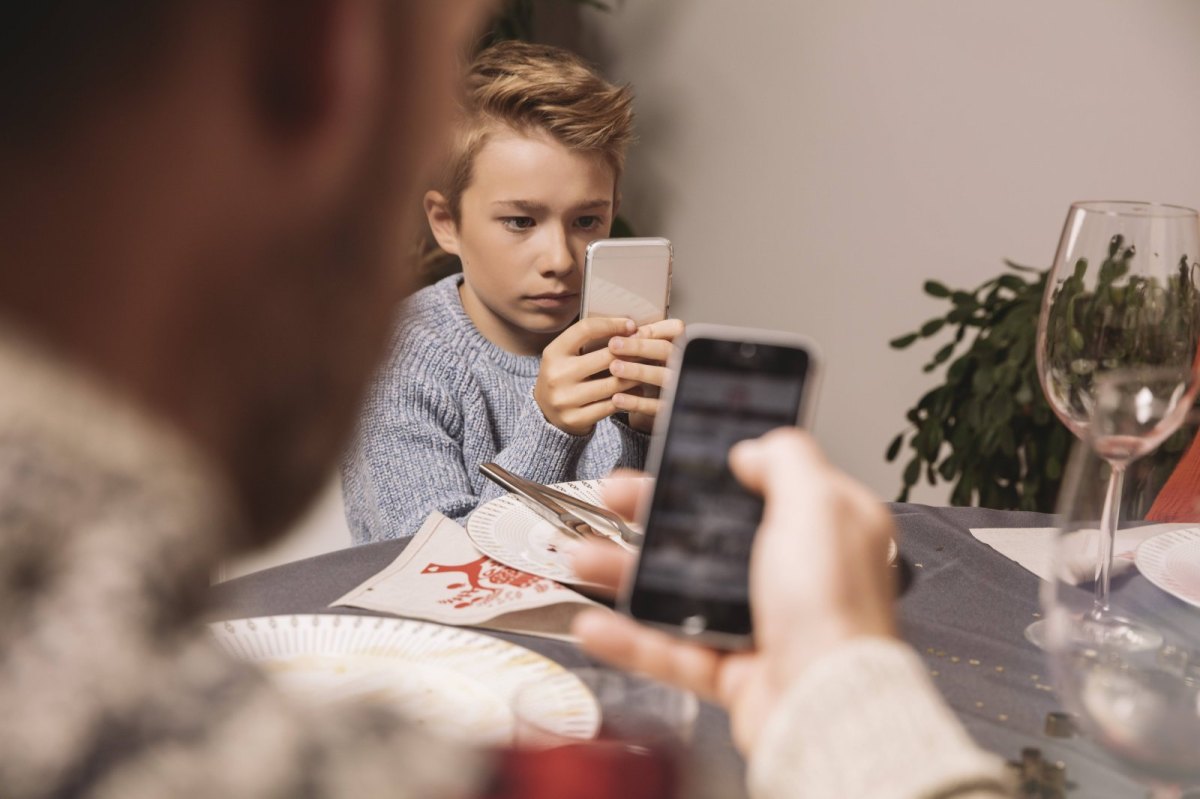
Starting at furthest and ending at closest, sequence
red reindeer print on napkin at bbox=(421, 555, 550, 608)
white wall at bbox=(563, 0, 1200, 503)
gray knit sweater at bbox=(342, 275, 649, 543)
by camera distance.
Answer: white wall at bbox=(563, 0, 1200, 503) < gray knit sweater at bbox=(342, 275, 649, 543) < red reindeer print on napkin at bbox=(421, 555, 550, 608)

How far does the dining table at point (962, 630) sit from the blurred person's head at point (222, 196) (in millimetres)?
274

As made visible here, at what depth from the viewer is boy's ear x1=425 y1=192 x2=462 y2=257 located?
1.64m

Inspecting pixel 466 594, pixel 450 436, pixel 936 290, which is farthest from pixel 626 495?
pixel 936 290

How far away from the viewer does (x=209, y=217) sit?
209 millimetres

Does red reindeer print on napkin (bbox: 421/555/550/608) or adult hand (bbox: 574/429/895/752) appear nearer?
adult hand (bbox: 574/429/895/752)

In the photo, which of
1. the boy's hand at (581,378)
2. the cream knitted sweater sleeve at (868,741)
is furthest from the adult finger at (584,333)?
the cream knitted sweater sleeve at (868,741)

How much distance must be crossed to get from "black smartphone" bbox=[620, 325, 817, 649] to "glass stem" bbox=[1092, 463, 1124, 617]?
147 millimetres

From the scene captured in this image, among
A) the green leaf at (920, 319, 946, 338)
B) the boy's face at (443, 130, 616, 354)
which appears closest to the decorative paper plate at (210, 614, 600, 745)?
the boy's face at (443, 130, 616, 354)

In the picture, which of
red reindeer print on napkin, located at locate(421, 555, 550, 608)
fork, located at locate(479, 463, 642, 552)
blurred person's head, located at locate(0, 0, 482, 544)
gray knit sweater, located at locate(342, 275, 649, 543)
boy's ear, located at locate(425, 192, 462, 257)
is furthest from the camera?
boy's ear, located at locate(425, 192, 462, 257)

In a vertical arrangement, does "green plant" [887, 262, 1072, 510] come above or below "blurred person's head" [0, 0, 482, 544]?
below

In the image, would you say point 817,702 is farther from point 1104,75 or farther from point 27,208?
point 1104,75

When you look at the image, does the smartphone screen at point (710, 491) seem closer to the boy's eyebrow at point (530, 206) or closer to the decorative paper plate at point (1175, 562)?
the decorative paper plate at point (1175, 562)

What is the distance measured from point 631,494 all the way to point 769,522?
0.17 m

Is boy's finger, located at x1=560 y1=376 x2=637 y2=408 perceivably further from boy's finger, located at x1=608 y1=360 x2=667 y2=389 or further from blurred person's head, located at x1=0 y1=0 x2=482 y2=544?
blurred person's head, located at x1=0 y1=0 x2=482 y2=544
